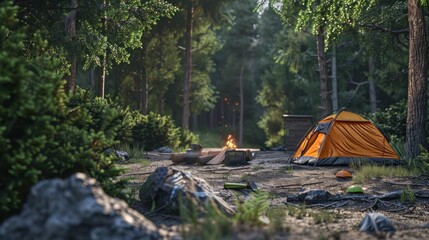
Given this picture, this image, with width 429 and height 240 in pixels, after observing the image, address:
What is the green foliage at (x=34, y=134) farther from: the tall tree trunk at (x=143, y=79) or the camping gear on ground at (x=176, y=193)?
the tall tree trunk at (x=143, y=79)

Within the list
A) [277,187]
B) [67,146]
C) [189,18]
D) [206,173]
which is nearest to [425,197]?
[277,187]

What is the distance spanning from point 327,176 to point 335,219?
19.4 feet

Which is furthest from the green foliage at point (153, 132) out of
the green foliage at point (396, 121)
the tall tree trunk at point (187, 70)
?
the green foliage at point (396, 121)

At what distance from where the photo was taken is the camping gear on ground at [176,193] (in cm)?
671

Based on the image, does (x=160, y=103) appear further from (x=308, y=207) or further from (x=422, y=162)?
(x=308, y=207)

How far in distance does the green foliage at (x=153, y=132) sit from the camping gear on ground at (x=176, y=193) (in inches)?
620

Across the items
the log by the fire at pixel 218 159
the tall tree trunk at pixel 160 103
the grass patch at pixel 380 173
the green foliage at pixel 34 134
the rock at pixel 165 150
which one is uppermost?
the tall tree trunk at pixel 160 103

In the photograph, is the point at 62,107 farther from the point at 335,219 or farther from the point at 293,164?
the point at 293,164

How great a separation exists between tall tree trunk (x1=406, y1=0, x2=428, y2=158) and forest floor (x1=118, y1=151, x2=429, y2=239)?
258cm

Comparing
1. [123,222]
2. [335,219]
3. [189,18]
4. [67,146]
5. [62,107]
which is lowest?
[335,219]

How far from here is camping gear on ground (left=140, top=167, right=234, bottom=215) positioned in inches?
264

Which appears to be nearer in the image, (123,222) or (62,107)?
(123,222)

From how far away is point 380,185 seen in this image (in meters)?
11.7

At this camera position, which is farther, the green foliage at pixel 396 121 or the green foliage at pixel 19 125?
the green foliage at pixel 396 121
